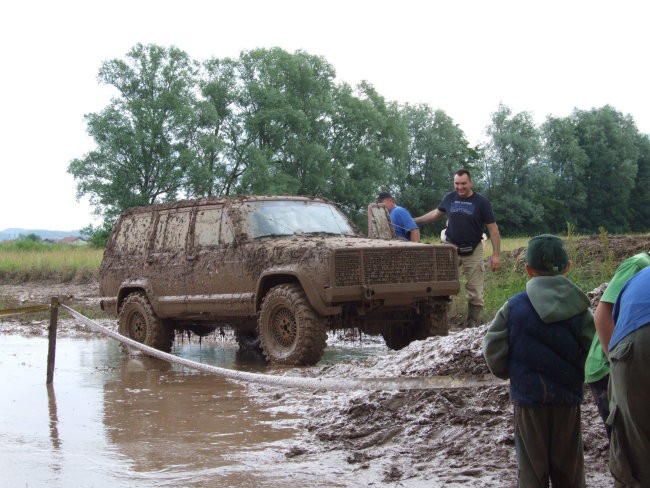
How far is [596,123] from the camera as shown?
8106cm

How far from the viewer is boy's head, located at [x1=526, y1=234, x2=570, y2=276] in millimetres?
3988

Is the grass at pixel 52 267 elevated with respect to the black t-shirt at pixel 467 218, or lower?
lower

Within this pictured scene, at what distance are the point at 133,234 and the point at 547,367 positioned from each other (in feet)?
31.0

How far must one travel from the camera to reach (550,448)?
393cm

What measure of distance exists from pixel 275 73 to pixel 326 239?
52.1m

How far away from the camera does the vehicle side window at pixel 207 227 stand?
36.5 feet

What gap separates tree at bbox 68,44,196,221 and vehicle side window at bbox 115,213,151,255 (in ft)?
136

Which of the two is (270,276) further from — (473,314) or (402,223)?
(402,223)

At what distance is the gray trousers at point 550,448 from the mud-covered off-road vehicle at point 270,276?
18.1 feet

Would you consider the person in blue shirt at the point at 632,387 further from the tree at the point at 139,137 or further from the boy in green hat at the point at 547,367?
the tree at the point at 139,137

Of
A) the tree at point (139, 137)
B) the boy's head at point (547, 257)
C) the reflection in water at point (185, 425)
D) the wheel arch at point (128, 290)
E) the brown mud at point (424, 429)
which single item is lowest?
the reflection in water at point (185, 425)

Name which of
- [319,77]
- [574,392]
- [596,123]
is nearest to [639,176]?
[596,123]

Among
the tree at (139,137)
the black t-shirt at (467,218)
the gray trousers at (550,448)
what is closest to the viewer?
the gray trousers at (550,448)

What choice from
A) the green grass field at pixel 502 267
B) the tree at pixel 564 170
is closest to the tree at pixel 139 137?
the green grass field at pixel 502 267
